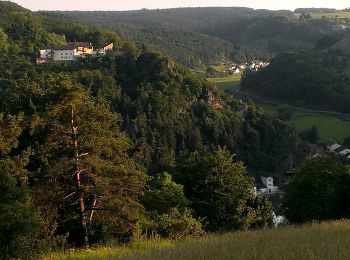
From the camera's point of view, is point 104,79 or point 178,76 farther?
point 178,76

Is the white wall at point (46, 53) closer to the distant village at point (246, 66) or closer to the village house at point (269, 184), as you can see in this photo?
the village house at point (269, 184)

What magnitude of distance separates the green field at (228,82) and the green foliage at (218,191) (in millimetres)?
95065

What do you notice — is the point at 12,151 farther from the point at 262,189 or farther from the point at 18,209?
the point at 262,189

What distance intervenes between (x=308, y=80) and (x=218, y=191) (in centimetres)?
8801

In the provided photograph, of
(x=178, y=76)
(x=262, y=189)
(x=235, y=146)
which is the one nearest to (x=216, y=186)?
(x=262, y=189)

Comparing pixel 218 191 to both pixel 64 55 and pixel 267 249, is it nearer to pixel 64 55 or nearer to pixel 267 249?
pixel 267 249

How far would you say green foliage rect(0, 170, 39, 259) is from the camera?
27.1 feet

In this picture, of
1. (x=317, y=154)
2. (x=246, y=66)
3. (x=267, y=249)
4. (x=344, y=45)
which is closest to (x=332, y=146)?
(x=317, y=154)

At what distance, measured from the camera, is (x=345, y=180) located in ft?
68.2

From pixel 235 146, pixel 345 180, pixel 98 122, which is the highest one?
pixel 98 122

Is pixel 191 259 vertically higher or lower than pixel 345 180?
higher

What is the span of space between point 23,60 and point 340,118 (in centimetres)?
5442

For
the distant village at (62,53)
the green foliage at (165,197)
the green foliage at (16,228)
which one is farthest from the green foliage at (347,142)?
the green foliage at (16,228)

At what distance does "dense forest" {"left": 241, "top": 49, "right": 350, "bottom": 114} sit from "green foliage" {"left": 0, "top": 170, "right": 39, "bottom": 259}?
83.7 metres
